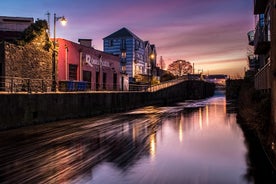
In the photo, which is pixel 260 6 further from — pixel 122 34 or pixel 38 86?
pixel 122 34

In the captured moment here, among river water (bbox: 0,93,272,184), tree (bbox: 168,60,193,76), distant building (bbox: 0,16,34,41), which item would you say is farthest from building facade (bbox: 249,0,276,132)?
tree (bbox: 168,60,193,76)

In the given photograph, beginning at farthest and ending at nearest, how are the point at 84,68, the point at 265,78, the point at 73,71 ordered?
1. the point at 84,68
2. the point at 73,71
3. the point at 265,78

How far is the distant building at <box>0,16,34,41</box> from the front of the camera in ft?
118

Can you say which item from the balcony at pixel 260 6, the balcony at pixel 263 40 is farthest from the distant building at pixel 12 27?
the balcony at pixel 263 40

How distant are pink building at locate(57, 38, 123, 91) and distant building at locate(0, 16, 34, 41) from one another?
4.87 m

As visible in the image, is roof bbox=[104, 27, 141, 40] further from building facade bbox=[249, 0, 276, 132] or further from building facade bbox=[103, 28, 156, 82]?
building facade bbox=[249, 0, 276, 132]

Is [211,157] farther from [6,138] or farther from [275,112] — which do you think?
[6,138]

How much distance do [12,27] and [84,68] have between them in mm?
8736

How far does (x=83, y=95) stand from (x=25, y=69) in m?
4.81

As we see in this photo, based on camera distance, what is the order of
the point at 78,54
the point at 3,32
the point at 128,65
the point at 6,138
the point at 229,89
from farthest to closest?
1. the point at 128,65
2. the point at 229,89
3. the point at 78,54
4. the point at 3,32
5. the point at 6,138

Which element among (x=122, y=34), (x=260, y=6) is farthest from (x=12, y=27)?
(x=122, y=34)

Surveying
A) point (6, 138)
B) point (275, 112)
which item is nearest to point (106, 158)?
point (275, 112)

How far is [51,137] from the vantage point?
14.4 metres

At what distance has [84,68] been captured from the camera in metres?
40.7
